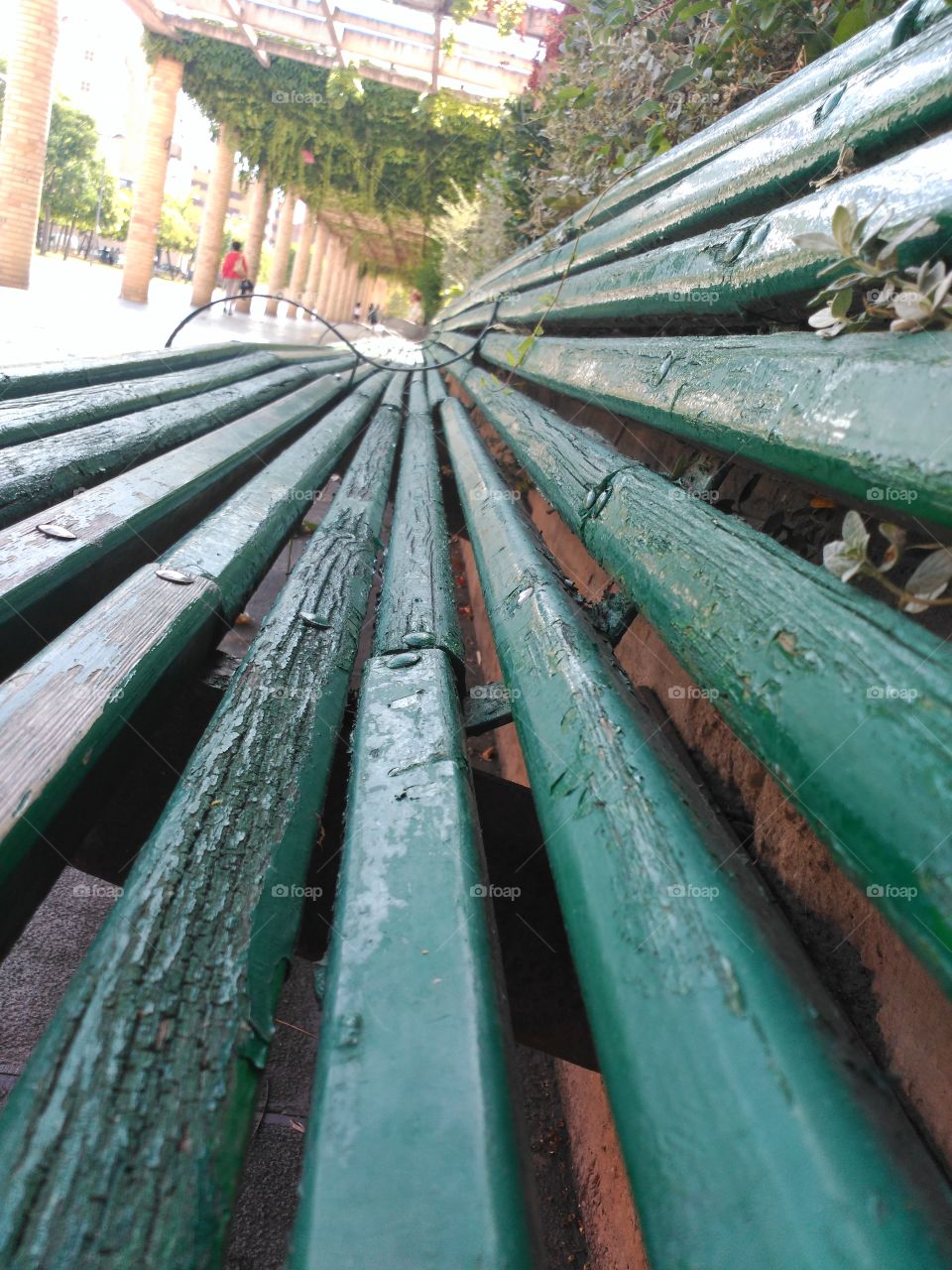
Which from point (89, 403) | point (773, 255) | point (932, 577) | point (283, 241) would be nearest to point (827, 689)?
point (932, 577)

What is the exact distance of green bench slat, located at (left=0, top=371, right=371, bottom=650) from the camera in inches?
39.8

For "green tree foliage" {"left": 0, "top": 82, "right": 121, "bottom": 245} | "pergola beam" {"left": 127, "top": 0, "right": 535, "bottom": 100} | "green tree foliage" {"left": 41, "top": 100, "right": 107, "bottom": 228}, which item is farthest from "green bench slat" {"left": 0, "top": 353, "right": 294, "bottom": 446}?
"green tree foliage" {"left": 41, "top": 100, "right": 107, "bottom": 228}

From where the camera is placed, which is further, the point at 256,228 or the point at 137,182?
the point at 256,228

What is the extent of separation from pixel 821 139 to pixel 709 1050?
1.16 meters

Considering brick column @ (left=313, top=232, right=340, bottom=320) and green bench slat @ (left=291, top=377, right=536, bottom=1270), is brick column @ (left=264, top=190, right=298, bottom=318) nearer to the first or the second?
brick column @ (left=313, top=232, right=340, bottom=320)

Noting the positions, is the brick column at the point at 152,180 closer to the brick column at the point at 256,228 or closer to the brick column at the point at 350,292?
the brick column at the point at 256,228

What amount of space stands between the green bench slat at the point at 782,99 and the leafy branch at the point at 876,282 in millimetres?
503

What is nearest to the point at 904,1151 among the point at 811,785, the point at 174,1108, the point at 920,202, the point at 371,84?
the point at 811,785

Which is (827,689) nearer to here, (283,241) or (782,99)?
(782,99)

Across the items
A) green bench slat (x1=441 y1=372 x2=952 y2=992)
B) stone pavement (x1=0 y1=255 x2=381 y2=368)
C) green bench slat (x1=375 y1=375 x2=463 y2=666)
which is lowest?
stone pavement (x1=0 y1=255 x2=381 y2=368)

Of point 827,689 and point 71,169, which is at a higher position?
point 71,169

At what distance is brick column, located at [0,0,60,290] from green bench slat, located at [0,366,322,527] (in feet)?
31.1

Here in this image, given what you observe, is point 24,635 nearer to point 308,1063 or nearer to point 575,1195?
point 308,1063

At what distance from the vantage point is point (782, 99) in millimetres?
1419
